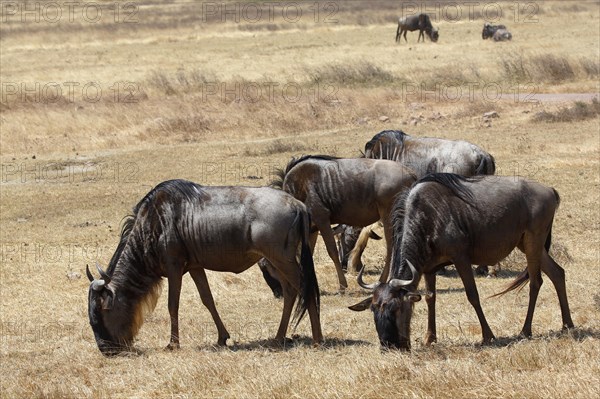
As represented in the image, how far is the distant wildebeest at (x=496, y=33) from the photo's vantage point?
157 feet

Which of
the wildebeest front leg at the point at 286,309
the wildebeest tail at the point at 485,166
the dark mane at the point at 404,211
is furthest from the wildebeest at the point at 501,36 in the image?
the wildebeest front leg at the point at 286,309

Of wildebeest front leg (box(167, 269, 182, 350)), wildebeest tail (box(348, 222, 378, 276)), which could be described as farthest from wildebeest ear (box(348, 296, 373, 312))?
wildebeest tail (box(348, 222, 378, 276))

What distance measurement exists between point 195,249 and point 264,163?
12.8 m

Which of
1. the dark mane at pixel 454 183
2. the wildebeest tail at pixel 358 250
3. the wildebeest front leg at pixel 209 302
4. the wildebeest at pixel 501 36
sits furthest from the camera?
the wildebeest at pixel 501 36

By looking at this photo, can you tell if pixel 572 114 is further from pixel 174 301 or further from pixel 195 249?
pixel 174 301

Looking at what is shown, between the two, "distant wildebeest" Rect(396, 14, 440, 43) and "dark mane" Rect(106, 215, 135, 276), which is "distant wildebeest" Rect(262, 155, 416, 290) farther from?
"distant wildebeest" Rect(396, 14, 440, 43)

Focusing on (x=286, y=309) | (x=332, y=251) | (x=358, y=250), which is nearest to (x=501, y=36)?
(x=358, y=250)

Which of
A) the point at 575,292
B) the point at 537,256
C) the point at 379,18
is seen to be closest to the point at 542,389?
the point at 537,256

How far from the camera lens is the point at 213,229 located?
10586 millimetres

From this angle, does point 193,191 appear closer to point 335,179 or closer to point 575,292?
point 335,179

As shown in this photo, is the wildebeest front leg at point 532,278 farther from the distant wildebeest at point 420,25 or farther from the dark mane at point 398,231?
the distant wildebeest at point 420,25

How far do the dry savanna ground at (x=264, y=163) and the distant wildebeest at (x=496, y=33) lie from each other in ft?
2.62

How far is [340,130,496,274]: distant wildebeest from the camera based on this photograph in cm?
1485

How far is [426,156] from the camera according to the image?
15.1m
